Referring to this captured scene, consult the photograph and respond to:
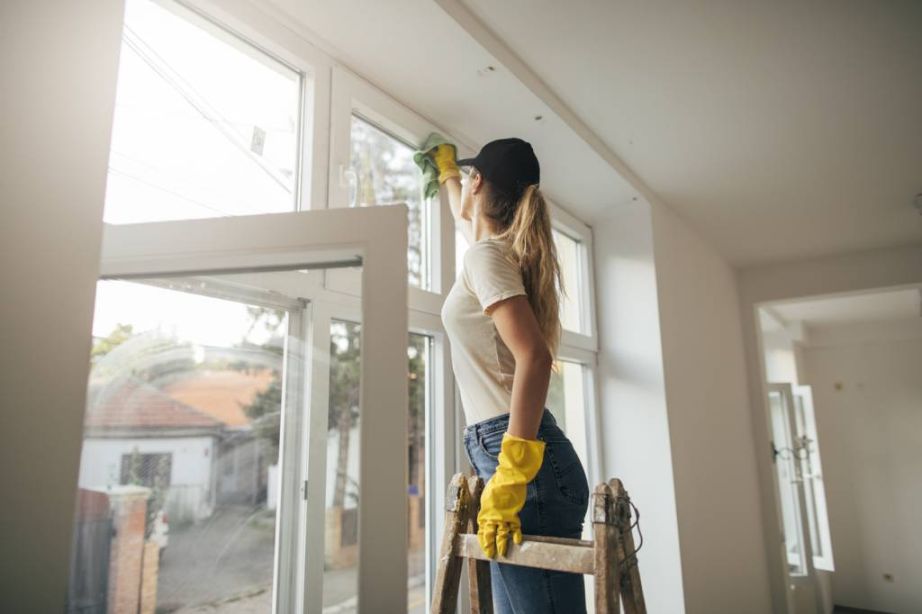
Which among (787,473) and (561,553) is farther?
(787,473)

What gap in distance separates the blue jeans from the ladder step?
0.14 feet

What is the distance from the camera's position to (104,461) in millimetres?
889

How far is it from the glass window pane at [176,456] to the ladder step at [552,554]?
44cm

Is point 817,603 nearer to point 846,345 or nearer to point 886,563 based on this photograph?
point 886,563

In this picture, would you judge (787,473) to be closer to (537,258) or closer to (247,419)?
(537,258)

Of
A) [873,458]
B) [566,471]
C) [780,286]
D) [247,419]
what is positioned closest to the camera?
[247,419]

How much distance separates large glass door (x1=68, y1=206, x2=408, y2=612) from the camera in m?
0.91

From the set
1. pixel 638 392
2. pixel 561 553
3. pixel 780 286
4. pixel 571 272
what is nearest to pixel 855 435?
pixel 780 286

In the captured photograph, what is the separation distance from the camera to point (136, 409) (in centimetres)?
93

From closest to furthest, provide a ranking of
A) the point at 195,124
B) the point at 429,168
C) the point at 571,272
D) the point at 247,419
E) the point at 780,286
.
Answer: the point at 247,419 → the point at 195,124 → the point at 429,168 → the point at 571,272 → the point at 780,286

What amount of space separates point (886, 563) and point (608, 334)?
4743 millimetres

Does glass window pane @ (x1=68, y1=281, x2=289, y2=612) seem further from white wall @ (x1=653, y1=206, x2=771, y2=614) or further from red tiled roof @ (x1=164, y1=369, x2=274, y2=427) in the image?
white wall @ (x1=653, y1=206, x2=771, y2=614)

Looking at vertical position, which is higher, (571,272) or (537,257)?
(571,272)

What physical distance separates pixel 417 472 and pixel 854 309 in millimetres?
5282
